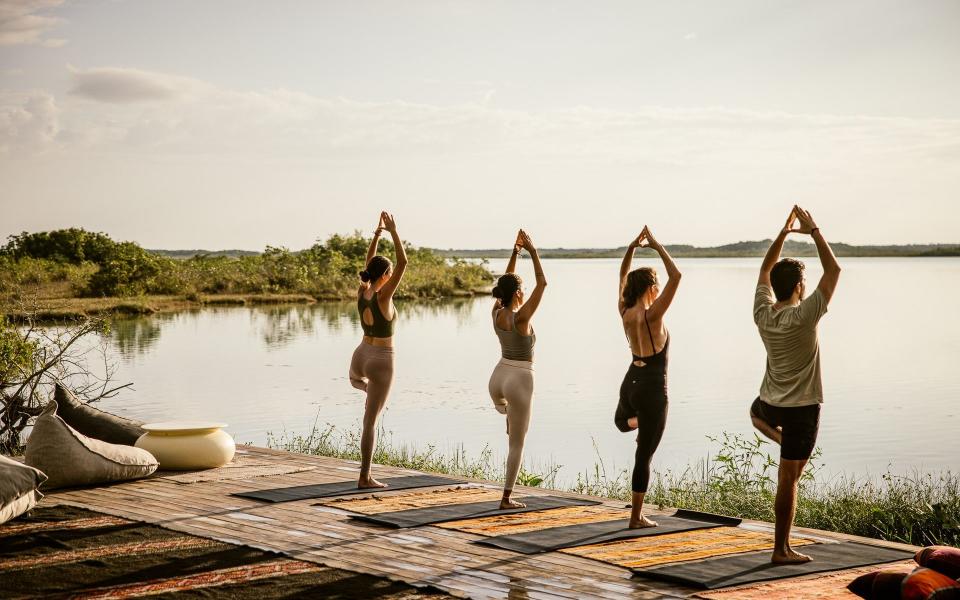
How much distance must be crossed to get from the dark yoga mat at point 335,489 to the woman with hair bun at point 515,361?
119 centimetres

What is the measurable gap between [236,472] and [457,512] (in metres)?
2.44

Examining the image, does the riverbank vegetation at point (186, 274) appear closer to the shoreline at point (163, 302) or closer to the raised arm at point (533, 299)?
the shoreline at point (163, 302)

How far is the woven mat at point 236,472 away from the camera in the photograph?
26.6 feet

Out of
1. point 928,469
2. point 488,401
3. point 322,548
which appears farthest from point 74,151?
point 322,548

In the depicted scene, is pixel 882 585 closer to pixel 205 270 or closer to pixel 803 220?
pixel 803 220

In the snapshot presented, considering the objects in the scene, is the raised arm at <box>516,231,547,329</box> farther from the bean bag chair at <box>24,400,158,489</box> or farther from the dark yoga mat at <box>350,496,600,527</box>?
the bean bag chair at <box>24,400,158,489</box>

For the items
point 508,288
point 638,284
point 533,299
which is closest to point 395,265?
point 508,288

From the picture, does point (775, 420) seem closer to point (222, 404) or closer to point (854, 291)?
point (222, 404)

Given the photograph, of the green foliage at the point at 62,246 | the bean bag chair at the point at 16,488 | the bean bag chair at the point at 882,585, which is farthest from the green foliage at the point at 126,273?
the bean bag chair at the point at 882,585

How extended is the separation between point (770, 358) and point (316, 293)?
37988mm

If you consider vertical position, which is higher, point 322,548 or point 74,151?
point 74,151

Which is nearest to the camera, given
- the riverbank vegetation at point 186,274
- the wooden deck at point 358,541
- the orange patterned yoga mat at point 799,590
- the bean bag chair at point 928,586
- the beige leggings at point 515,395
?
the bean bag chair at point 928,586

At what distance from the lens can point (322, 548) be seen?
583 cm

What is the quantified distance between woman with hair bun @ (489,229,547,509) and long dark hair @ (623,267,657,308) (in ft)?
2.11
